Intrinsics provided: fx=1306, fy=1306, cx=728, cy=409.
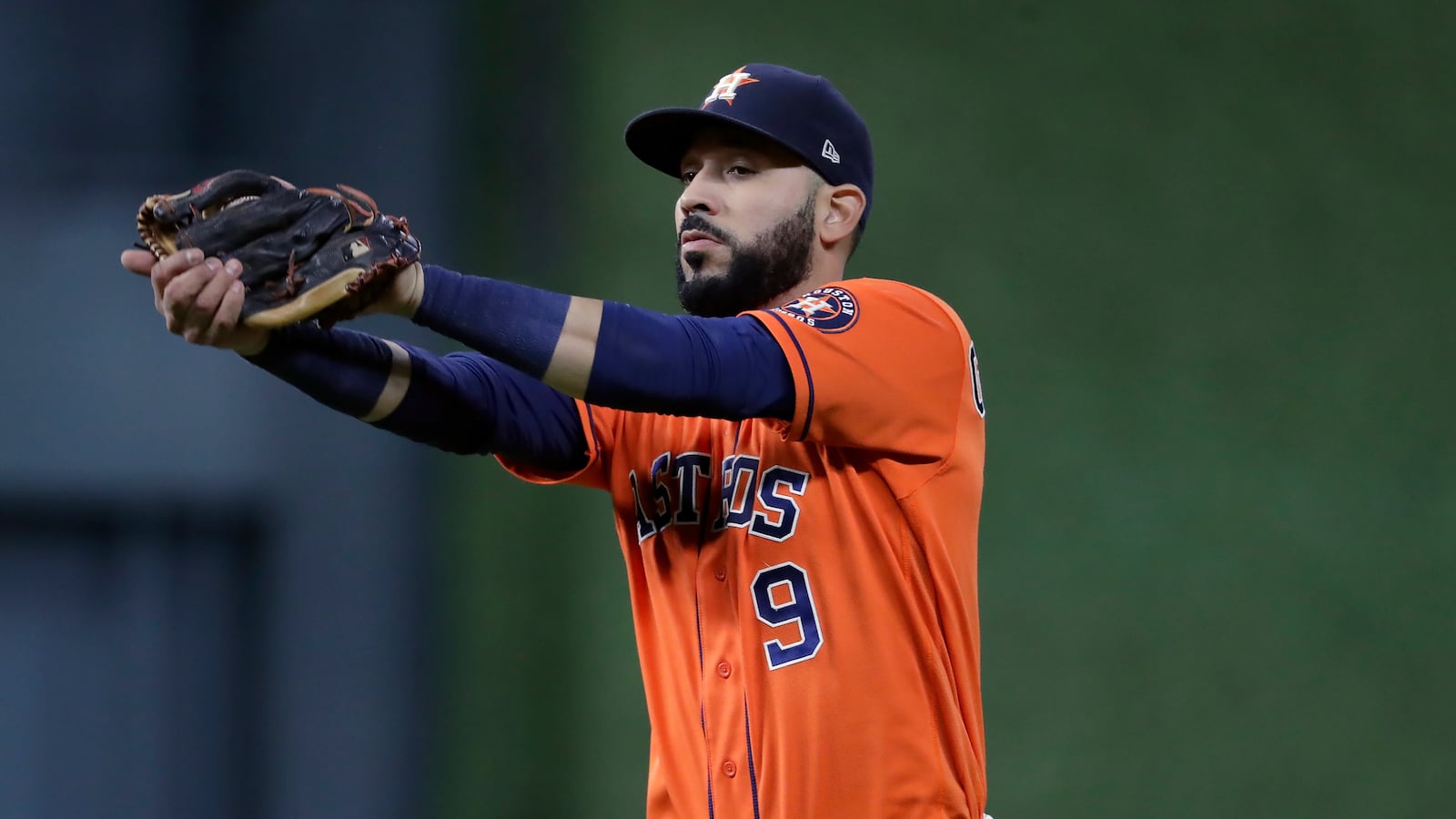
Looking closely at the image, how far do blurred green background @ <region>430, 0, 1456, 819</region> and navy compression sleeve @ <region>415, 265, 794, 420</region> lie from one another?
1.75m

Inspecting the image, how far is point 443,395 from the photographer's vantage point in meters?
1.71

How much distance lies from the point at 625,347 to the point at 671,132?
663mm

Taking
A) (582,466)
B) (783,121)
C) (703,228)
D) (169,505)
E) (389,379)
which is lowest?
(169,505)

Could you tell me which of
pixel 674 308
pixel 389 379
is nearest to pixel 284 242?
pixel 389 379

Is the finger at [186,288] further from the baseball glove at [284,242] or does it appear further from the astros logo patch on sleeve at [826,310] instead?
the astros logo patch on sleeve at [826,310]

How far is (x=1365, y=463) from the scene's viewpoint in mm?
3424

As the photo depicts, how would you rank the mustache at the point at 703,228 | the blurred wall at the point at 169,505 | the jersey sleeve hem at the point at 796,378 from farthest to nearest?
the blurred wall at the point at 169,505, the mustache at the point at 703,228, the jersey sleeve hem at the point at 796,378

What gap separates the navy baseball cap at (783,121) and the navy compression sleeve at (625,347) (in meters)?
0.49

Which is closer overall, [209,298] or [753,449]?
[209,298]

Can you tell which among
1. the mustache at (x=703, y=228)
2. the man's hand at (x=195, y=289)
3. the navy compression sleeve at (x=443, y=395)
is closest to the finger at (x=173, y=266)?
the man's hand at (x=195, y=289)

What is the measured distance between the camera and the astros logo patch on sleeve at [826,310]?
1535 millimetres

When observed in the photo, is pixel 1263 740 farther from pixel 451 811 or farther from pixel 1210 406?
pixel 451 811

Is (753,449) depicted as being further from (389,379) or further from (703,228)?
(389,379)

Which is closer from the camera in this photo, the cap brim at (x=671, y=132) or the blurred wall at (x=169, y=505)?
the cap brim at (x=671, y=132)
